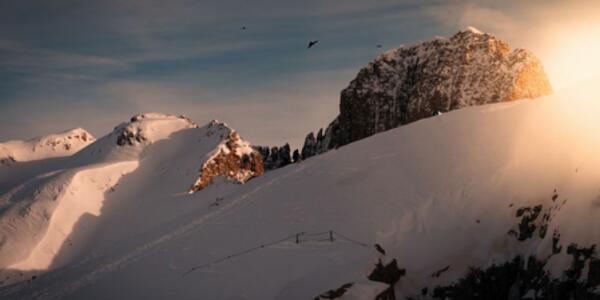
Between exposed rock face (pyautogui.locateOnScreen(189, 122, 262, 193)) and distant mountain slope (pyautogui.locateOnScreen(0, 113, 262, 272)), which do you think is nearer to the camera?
distant mountain slope (pyautogui.locateOnScreen(0, 113, 262, 272))

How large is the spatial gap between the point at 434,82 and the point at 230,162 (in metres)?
32.3

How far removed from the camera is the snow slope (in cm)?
1892

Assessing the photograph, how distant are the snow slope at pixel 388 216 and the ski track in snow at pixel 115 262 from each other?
0.13m

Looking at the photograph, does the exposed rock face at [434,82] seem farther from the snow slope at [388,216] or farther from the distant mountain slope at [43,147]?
the distant mountain slope at [43,147]

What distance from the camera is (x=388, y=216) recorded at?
2334 cm

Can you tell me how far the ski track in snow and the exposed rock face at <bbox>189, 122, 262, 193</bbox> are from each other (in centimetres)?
2205

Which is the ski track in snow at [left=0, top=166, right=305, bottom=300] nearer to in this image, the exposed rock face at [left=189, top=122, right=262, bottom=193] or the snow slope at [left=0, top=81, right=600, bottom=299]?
the snow slope at [left=0, top=81, right=600, bottom=299]

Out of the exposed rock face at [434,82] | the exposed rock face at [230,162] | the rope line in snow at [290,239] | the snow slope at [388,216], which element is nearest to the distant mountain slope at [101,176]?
the exposed rock face at [230,162]

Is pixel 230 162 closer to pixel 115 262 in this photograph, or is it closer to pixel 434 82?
pixel 434 82

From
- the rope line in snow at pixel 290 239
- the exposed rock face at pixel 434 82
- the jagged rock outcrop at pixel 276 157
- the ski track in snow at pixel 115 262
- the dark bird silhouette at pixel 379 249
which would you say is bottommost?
the jagged rock outcrop at pixel 276 157

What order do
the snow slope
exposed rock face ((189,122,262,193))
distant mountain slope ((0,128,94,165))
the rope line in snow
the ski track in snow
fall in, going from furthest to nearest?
distant mountain slope ((0,128,94,165))
exposed rock face ((189,122,262,193))
the ski track in snow
the rope line in snow
the snow slope

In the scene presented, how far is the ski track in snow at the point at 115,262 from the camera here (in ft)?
86.9

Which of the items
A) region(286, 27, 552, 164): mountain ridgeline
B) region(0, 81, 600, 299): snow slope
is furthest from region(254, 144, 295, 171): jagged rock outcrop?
region(0, 81, 600, 299): snow slope

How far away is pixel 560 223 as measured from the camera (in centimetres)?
1686
